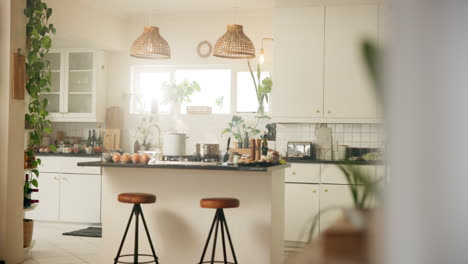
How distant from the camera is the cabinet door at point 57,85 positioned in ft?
25.9

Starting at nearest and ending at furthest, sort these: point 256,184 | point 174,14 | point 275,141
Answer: point 256,184
point 275,141
point 174,14

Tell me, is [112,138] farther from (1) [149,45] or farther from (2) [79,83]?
(1) [149,45]

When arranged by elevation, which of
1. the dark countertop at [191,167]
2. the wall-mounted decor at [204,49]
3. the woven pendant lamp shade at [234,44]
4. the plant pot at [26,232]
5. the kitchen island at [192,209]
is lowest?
the plant pot at [26,232]

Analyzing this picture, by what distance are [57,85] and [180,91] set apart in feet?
6.13

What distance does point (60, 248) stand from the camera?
5926 mm

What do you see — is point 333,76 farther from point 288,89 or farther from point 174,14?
point 174,14

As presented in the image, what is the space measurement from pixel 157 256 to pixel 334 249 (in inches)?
180

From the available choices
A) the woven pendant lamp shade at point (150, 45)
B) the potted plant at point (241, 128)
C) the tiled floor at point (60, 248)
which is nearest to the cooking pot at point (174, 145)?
the woven pendant lamp shade at point (150, 45)

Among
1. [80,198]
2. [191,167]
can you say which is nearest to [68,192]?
[80,198]

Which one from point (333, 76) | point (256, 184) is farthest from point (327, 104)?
point (256, 184)

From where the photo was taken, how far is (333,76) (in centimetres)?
633

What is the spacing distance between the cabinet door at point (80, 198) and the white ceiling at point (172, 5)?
2.32 metres

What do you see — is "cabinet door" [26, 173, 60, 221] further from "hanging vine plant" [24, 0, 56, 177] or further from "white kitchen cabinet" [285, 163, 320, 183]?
"white kitchen cabinet" [285, 163, 320, 183]

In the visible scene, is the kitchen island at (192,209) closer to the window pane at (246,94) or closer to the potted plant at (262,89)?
the potted plant at (262,89)
